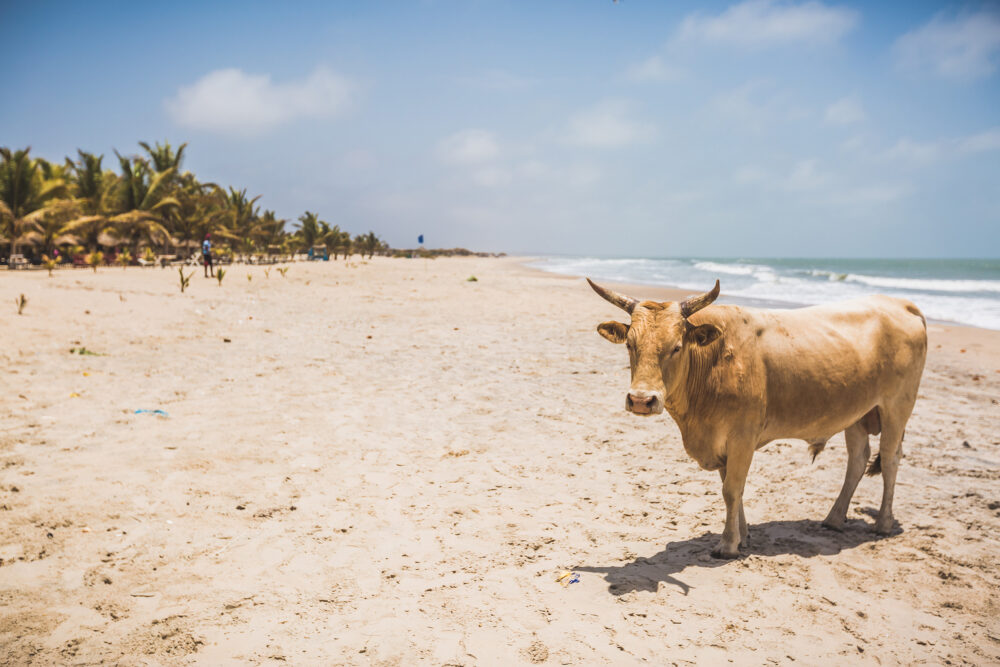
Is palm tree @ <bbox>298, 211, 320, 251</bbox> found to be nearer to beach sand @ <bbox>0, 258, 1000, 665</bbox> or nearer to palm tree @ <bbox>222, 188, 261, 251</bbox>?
palm tree @ <bbox>222, 188, 261, 251</bbox>

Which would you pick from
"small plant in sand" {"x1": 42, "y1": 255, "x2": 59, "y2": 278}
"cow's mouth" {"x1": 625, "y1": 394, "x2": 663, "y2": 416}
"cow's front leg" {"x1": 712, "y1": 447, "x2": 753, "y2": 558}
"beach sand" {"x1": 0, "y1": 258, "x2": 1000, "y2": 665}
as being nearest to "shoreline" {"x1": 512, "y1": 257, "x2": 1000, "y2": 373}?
"beach sand" {"x1": 0, "y1": 258, "x2": 1000, "y2": 665}

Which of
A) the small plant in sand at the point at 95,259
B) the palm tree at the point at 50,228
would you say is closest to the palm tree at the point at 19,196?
the palm tree at the point at 50,228

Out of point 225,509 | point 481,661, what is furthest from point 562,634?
point 225,509

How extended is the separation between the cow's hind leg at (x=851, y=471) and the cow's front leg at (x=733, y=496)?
104 cm

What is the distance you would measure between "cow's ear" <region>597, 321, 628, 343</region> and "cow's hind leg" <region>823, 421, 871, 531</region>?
2351mm

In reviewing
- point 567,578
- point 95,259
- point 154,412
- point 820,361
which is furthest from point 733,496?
point 95,259

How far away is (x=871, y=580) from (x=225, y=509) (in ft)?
15.9

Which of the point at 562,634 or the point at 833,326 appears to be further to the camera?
the point at 833,326

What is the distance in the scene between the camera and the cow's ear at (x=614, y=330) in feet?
12.3

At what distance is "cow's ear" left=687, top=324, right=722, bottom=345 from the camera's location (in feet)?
11.7

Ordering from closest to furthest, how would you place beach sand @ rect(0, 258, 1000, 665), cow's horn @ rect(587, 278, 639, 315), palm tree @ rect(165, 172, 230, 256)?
1. beach sand @ rect(0, 258, 1000, 665)
2. cow's horn @ rect(587, 278, 639, 315)
3. palm tree @ rect(165, 172, 230, 256)

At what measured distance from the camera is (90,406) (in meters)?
6.64

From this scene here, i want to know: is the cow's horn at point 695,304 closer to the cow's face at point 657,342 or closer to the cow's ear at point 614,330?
the cow's face at point 657,342

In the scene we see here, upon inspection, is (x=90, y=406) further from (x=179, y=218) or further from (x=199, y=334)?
(x=179, y=218)
